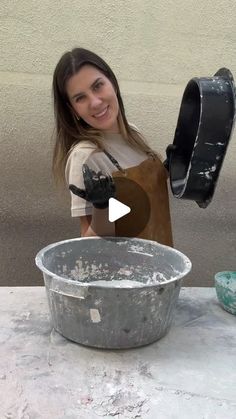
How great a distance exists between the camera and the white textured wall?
1.57 m

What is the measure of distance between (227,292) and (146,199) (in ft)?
1.27

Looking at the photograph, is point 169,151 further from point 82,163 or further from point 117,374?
point 117,374

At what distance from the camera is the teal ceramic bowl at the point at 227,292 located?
1.11 meters

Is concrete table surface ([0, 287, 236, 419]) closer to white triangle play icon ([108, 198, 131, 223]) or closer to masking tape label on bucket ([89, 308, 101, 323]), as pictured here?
masking tape label on bucket ([89, 308, 101, 323])

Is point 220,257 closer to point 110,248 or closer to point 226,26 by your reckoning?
point 110,248

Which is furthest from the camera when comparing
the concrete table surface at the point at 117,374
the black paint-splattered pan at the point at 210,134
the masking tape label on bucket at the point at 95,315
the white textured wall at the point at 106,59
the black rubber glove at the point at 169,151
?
the white textured wall at the point at 106,59

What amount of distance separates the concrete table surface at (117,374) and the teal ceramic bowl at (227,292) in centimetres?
4

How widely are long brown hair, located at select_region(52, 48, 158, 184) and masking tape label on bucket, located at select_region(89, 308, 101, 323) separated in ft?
1.87

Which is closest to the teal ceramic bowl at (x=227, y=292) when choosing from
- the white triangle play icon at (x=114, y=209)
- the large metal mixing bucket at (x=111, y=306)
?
the large metal mixing bucket at (x=111, y=306)

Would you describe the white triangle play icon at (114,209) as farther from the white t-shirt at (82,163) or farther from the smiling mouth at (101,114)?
the smiling mouth at (101,114)

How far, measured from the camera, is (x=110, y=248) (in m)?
1.18

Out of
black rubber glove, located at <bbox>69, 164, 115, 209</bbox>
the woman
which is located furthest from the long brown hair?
black rubber glove, located at <bbox>69, 164, 115, 209</bbox>

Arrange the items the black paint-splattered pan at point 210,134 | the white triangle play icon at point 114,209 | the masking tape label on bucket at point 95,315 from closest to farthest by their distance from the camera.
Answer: the masking tape label on bucket at point 95,315, the black paint-splattered pan at point 210,134, the white triangle play icon at point 114,209

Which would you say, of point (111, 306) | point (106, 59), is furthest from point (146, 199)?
point (106, 59)
